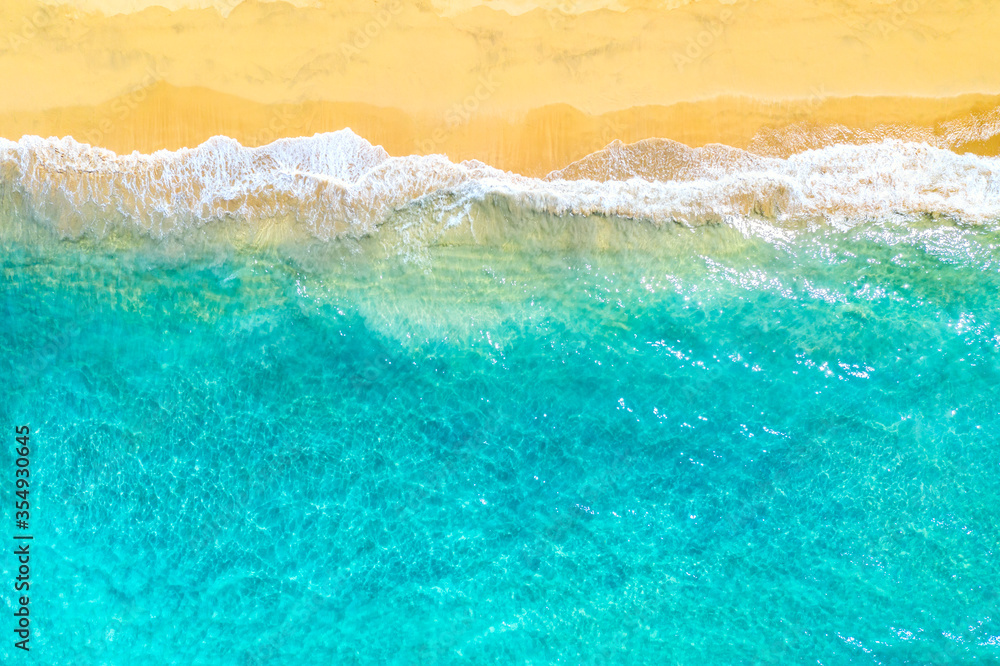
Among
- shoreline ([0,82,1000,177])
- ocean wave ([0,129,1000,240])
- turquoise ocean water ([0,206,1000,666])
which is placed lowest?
turquoise ocean water ([0,206,1000,666])

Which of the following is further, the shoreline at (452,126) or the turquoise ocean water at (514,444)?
the shoreline at (452,126)

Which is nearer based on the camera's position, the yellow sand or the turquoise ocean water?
the turquoise ocean water

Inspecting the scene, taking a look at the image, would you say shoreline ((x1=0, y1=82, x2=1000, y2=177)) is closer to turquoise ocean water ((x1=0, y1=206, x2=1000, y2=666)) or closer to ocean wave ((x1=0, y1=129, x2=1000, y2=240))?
ocean wave ((x1=0, y1=129, x2=1000, y2=240))

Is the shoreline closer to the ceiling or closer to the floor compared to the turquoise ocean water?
closer to the ceiling

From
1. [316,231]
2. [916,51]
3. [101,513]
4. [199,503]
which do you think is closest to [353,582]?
[199,503]

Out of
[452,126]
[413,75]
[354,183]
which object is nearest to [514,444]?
[354,183]

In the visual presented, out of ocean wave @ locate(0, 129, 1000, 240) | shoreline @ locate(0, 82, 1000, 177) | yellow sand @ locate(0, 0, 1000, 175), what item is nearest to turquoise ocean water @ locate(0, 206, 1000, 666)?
ocean wave @ locate(0, 129, 1000, 240)

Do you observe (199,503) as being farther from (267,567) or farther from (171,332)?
(171,332)

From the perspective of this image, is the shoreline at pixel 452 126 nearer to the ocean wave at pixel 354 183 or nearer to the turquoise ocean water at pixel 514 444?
the ocean wave at pixel 354 183

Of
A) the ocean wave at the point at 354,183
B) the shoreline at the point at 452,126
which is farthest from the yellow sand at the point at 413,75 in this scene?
the ocean wave at the point at 354,183
